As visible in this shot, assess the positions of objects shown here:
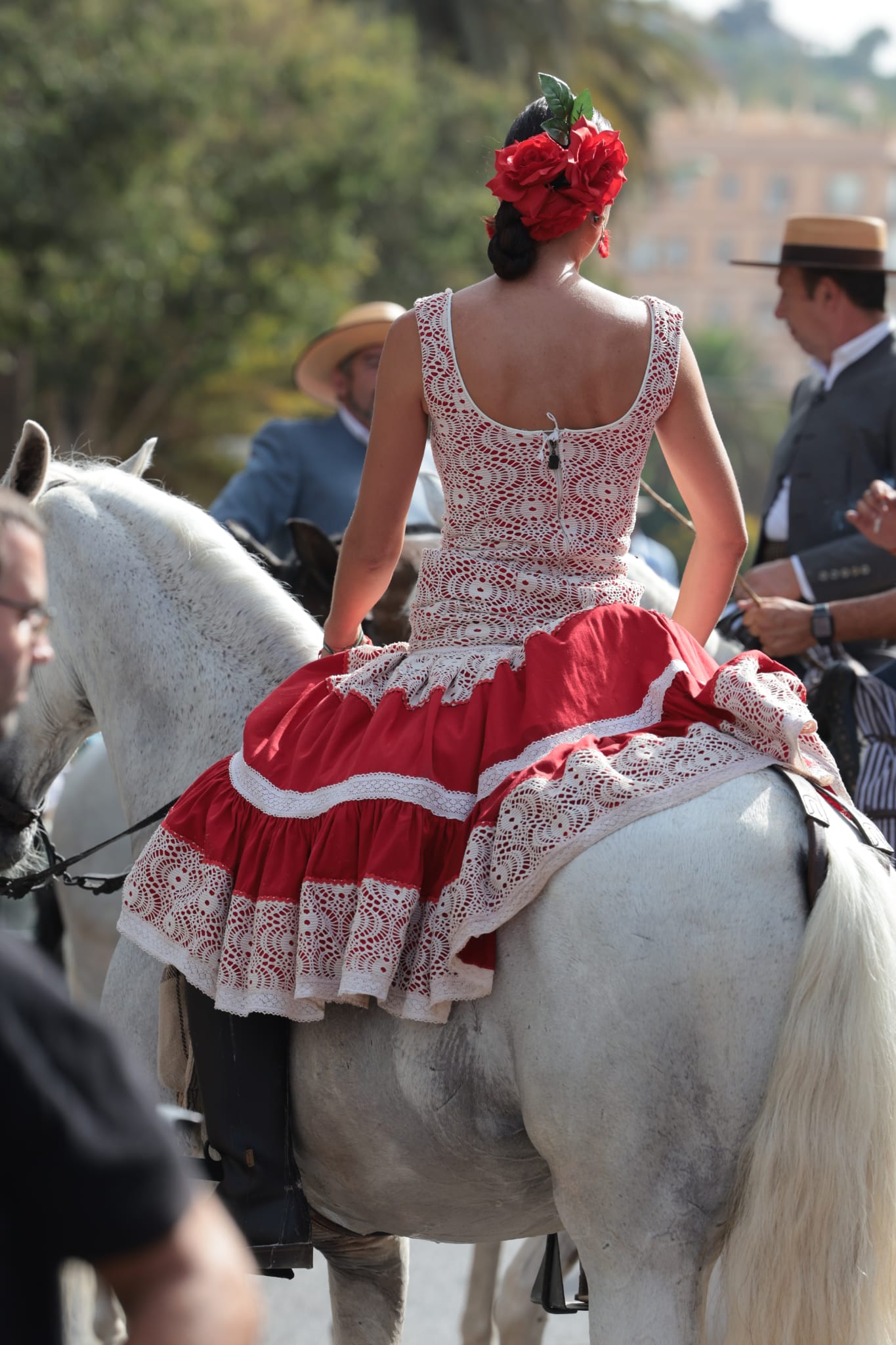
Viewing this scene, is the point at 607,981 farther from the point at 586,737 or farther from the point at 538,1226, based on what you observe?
the point at 538,1226

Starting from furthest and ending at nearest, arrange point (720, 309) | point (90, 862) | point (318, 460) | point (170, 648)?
point (720, 309) < point (318, 460) < point (90, 862) < point (170, 648)

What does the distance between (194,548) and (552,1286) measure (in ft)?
5.51

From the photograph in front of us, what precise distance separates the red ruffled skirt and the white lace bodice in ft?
0.25

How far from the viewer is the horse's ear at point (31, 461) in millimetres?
2896

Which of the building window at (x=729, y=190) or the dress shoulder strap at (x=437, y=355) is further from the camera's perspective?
the building window at (x=729, y=190)

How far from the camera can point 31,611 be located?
1488mm

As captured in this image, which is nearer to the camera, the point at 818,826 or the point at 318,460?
the point at 818,826

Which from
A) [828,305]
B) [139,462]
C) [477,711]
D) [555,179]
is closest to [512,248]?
[555,179]

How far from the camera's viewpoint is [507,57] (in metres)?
24.5

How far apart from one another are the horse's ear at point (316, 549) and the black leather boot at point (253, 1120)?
2.10 m

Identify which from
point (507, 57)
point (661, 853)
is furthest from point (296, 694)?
point (507, 57)

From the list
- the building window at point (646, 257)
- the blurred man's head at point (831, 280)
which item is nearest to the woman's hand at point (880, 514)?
the blurred man's head at point (831, 280)

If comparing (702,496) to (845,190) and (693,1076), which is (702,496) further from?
(845,190)

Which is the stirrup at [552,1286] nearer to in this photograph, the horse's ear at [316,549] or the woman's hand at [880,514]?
the woman's hand at [880,514]
